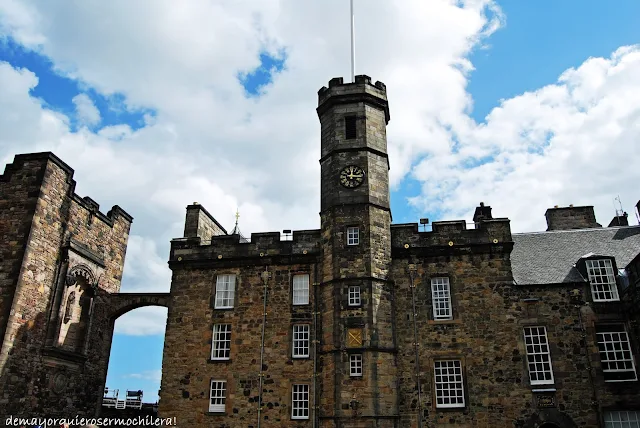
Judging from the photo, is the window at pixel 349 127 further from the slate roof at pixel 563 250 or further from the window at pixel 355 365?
the window at pixel 355 365

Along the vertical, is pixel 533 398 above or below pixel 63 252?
below

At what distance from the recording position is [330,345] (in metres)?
21.1

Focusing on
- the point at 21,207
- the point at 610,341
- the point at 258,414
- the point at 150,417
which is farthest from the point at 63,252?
the point at 610,341

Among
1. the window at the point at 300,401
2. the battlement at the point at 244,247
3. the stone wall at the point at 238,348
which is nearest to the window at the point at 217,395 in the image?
the stone wall at the point at 238,348

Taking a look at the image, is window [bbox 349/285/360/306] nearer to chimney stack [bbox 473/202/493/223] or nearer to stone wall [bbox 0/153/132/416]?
chimney stack [bbox 473/202/493/223]

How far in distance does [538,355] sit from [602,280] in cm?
410

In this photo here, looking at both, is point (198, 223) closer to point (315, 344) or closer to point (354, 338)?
point (315, 344)

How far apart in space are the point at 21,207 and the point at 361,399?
16.0 m

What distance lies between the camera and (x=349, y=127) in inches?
969

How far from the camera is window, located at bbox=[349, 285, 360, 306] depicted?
70.4ft

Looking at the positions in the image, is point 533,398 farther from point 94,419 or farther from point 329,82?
point 94,419

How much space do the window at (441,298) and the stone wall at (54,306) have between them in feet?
51.4

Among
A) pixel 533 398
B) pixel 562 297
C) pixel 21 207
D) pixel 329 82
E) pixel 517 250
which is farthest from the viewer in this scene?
pixel 329 82

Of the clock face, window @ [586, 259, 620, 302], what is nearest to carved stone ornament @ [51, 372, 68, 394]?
the clock face
